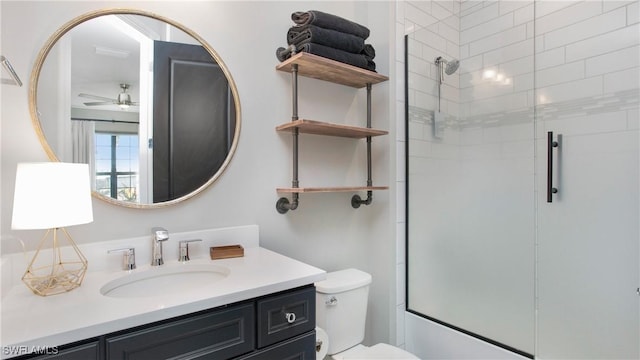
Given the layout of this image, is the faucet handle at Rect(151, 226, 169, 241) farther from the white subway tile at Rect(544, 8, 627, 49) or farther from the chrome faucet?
the white subway tile at Rect(544, 8, 627, 49)

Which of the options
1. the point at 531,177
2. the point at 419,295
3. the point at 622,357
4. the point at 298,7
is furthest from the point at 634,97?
the point at 298,7

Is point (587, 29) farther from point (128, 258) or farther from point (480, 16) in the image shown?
point (128, 258)

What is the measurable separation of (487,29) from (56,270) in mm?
2487

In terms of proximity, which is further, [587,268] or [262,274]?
[587,268]

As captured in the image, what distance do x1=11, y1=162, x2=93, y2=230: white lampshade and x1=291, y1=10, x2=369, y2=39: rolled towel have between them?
113 cm

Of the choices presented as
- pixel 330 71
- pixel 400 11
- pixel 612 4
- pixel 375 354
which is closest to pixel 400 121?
pixel 330 71

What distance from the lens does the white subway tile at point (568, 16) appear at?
1700mm

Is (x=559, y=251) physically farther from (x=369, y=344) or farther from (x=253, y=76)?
(x=253, y=76)

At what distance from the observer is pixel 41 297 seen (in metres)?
0.90

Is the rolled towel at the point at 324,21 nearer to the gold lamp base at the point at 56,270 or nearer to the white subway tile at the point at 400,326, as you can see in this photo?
the gold lamp base at the point at 56,270

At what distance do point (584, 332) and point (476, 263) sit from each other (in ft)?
1.95

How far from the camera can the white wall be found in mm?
1063

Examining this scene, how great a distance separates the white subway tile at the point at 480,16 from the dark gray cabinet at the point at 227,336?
1.99m

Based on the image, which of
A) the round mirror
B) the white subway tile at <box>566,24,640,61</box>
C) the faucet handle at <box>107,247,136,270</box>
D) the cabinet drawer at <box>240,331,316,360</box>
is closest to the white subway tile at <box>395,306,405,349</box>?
the cabinet drawer at <box>240,331,316,360</box>
